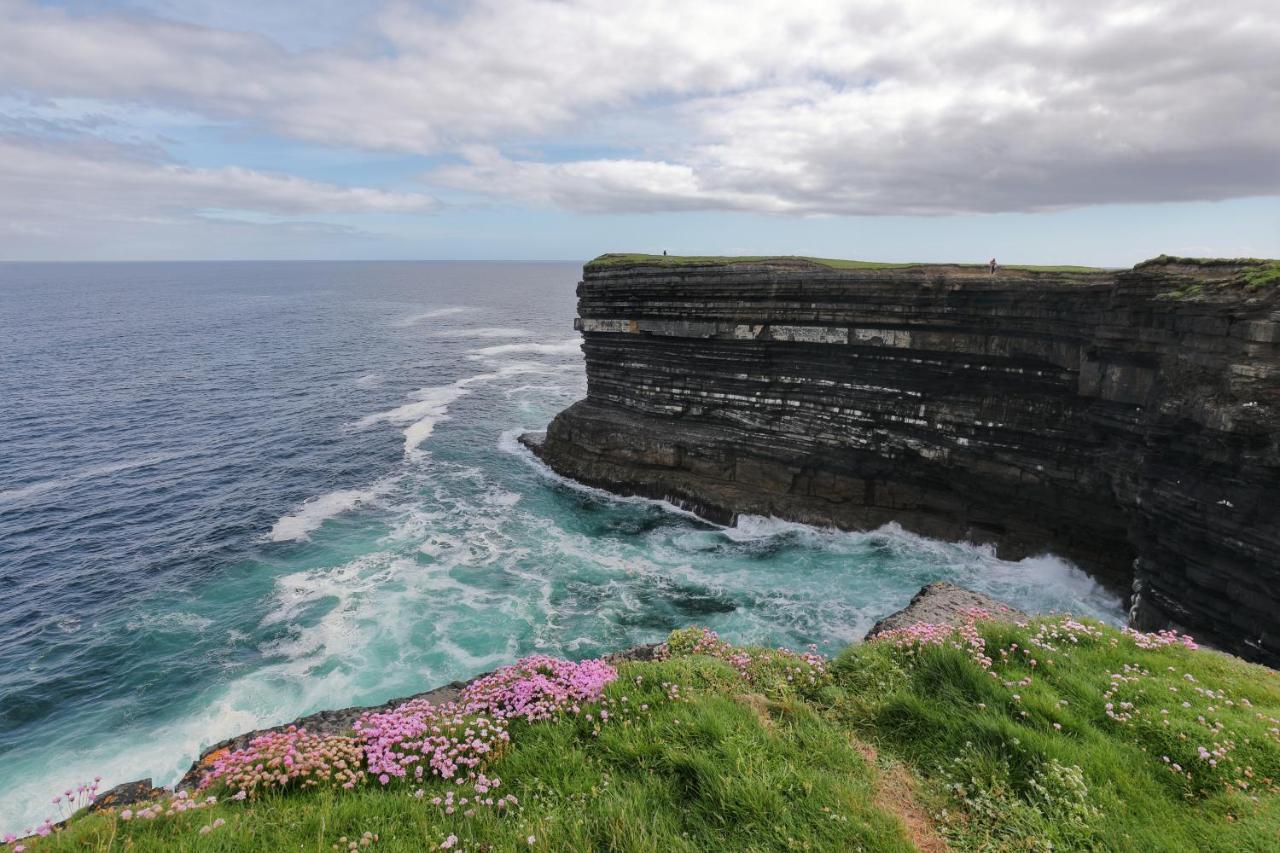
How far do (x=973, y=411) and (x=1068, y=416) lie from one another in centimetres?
344

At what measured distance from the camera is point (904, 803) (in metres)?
7.11

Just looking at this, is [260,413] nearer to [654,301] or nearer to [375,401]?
[375,401]

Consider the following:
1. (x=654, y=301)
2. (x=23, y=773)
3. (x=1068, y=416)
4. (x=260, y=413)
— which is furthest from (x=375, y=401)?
(x=1068, y=416)

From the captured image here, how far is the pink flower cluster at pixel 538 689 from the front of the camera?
874cm

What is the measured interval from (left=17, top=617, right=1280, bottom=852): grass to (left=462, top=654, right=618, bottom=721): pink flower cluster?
0.89 ft

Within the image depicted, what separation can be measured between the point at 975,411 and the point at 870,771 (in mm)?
22974

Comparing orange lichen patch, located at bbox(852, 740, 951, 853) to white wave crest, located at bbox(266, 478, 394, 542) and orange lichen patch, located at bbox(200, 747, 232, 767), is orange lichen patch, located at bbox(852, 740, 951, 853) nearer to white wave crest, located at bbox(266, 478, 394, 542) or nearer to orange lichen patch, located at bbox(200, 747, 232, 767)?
orange lichen patch, located at bbox(200, 747, 232, 767)

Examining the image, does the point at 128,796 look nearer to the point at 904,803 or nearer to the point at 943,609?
the point at 904,803

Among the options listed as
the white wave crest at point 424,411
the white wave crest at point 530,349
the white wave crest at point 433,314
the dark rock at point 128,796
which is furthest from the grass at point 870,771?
the white wave crest at point 433,314

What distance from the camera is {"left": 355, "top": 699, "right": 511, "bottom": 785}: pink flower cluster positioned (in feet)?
24.7

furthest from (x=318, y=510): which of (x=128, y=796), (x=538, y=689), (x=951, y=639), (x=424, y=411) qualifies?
(x=951, y=639)

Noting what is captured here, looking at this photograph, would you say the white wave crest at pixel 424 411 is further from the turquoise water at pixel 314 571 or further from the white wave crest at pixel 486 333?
the white wave crest at pixel 486 333

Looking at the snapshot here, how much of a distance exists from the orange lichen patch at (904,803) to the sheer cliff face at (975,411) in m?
16.8

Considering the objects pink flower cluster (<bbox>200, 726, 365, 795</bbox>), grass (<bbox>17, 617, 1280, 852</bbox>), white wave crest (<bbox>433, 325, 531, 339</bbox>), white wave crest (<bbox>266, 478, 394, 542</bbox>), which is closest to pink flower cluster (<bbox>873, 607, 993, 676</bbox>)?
grass (<bbox>17, 617, 1280, 852</bbox>)
